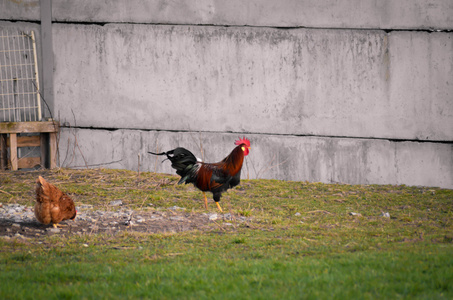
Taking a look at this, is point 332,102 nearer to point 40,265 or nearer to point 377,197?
point 377,197

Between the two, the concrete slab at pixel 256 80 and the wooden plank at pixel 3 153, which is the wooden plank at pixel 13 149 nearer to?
the wooden plank at pixel 3 153

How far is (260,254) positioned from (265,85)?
5.53 metres

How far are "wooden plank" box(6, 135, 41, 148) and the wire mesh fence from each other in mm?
391

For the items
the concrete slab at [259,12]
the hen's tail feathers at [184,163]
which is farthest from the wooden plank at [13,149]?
the hen's tail feathers at [184,163]

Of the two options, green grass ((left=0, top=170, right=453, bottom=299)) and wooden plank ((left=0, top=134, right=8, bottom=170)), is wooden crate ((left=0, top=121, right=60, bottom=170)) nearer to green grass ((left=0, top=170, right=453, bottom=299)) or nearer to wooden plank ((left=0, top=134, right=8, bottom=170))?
wooden plank ((left=0, top=134, right=8, bottom=170))

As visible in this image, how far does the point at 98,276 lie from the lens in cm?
397

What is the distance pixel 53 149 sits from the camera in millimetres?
10086

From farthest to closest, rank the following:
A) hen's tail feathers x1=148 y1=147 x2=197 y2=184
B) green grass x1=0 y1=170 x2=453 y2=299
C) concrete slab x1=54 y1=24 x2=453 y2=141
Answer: concrete slab x1=54 y1=24 x2=453 y2=141, hen's tail feathers x1=148 y1=147 x2=197 y2=184, green grass x1=0 y1=170 x2=453 y2=299

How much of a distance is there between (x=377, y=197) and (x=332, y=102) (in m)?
2.30

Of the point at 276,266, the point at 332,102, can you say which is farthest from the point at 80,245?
the point at 332,102

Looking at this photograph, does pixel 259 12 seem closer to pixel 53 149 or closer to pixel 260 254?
pixel 53 149

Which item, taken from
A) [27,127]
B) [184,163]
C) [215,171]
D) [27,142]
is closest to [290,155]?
[215,171]

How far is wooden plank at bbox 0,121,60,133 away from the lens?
9625 millimetres

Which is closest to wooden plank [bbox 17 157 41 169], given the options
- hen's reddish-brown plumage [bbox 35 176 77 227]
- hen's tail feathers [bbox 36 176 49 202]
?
hen's reddish-brown plumage [bbox 35 176 77 227]
